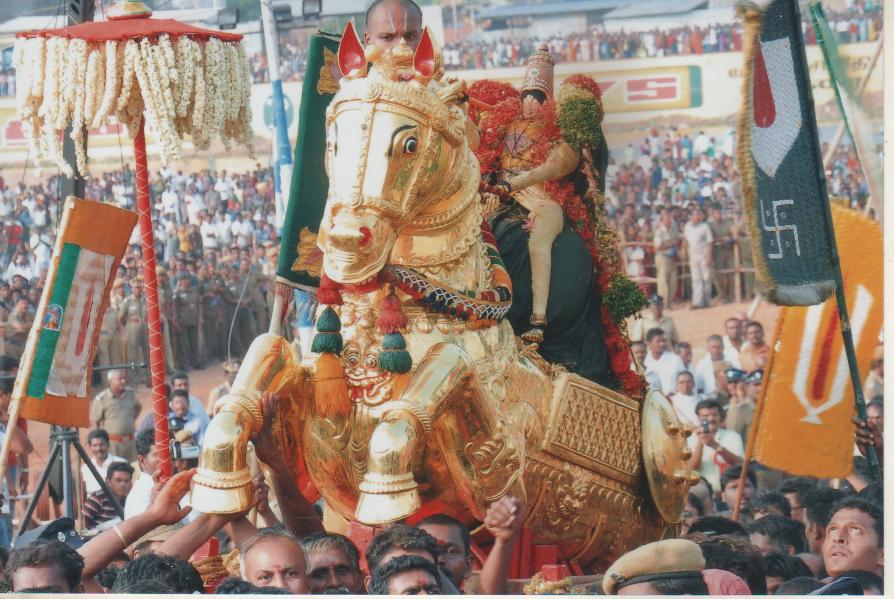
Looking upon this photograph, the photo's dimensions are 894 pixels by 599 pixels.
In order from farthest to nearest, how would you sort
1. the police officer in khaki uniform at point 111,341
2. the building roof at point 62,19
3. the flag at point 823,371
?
the police officer in khaki uniform at point 111,341, the building roof at point 62,19, the flag at point 823,371

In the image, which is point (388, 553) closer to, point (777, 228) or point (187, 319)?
point (777, 228)

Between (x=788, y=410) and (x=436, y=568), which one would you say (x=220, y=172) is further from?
(x=436, y=568)

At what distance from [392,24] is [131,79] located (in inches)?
41.8

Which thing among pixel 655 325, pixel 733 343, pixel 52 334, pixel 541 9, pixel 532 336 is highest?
pixel 541 9

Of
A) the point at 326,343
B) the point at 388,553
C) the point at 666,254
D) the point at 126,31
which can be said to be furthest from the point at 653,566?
the point at 666,254

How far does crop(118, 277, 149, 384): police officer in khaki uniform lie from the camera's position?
13.6 meters

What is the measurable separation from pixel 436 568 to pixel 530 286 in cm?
197

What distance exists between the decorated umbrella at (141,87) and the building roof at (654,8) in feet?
31.2

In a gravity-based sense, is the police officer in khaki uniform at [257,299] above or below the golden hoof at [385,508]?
below

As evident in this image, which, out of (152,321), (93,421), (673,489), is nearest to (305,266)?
(152,321)

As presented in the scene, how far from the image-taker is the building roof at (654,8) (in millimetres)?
16297

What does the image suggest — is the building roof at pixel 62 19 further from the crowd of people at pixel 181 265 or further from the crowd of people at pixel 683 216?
the crowd of people at pixel 683 216

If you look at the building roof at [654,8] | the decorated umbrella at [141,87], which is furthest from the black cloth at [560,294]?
the building roof at [654,8]

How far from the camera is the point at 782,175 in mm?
7359
